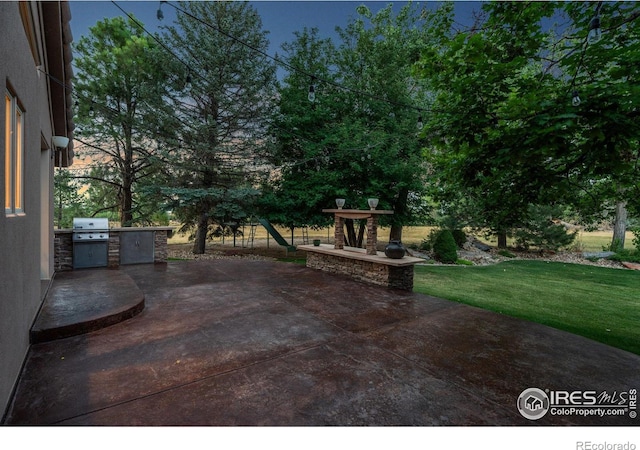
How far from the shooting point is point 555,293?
711cm

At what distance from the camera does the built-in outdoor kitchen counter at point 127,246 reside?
6055mm

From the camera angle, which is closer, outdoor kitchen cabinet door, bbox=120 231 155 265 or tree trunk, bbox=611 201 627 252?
outdoor kitchen cabinet door, bbox=120 231 155 265

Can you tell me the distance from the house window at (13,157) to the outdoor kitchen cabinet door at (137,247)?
432 cm

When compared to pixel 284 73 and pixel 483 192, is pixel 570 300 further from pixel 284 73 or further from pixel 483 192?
pixel 284 73

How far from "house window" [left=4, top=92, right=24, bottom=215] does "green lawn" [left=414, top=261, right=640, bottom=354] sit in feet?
21.1

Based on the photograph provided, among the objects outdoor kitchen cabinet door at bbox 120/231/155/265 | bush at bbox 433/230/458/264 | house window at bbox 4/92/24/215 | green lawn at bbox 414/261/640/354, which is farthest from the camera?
bush at bbox 433/230/458/264

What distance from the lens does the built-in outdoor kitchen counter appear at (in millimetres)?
6055

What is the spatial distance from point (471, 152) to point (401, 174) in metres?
6.63

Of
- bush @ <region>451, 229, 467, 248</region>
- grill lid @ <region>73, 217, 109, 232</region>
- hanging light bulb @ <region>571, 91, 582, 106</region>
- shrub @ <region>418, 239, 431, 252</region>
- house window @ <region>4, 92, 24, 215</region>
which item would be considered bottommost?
shrub @ <region>418, 239, 431, 252</region>

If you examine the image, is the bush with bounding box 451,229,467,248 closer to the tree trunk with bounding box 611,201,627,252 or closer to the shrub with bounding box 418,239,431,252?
the shrub with bounding box 418,239,431,252

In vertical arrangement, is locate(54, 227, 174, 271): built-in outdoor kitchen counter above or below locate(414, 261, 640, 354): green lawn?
above

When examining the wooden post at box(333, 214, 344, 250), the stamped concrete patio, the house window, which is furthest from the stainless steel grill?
the wooden post at box(333, 214, 344, 250)

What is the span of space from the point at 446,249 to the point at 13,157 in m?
11.1
